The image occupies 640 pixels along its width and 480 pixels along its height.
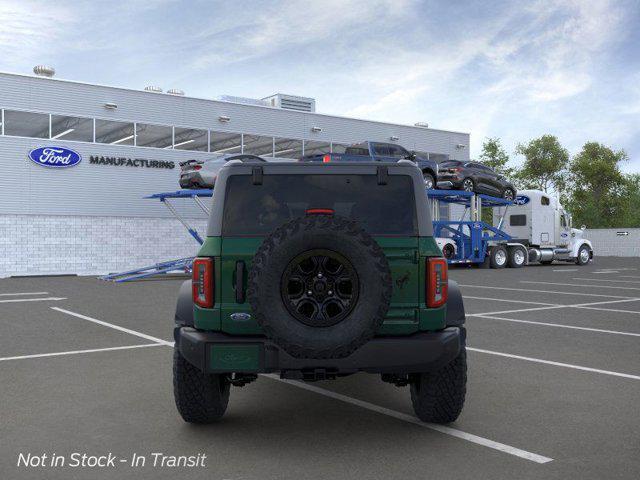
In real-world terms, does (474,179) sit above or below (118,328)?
above

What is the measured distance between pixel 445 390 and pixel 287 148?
28.7 m

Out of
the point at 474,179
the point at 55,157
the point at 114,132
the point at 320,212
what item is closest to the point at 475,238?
the point at 474,179

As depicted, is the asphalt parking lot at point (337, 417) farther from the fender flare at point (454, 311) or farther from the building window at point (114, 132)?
the building window at point (114, 132)

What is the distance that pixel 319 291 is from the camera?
14.0 feet

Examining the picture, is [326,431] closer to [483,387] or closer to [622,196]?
[483,387]

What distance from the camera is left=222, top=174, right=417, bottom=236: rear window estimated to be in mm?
4758

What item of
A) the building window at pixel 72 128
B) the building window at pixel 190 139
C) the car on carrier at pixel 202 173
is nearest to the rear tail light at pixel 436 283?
the car on carrier at pixel 202 173

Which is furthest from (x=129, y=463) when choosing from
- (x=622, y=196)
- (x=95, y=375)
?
(x=622, y=196)

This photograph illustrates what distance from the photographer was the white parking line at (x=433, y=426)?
4.32 metres

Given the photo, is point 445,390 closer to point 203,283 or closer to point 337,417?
point 337,417

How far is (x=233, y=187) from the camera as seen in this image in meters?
4.84

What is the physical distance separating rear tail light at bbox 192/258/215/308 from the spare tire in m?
0.44

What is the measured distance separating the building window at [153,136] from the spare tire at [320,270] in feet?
84.6

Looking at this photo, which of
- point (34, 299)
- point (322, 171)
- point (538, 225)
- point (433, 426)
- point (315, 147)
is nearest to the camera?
point (322, 171)
